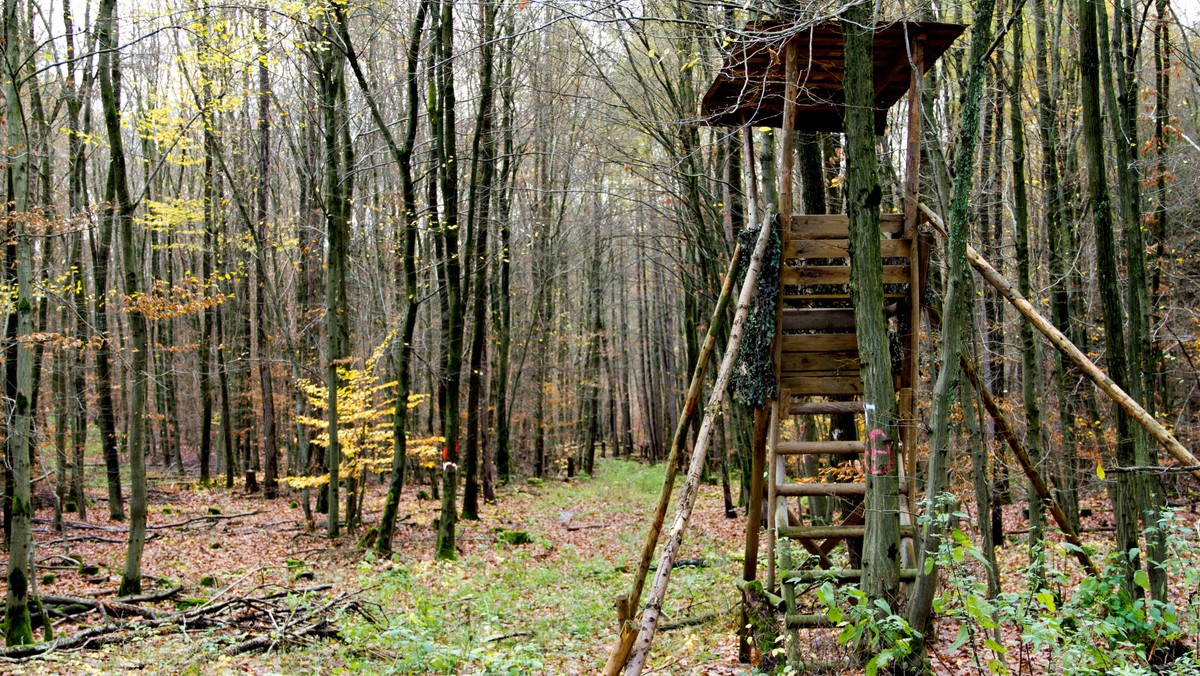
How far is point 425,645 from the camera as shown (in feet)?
20.6

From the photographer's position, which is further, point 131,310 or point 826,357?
point 131,310

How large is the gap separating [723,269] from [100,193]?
2510 centimetres

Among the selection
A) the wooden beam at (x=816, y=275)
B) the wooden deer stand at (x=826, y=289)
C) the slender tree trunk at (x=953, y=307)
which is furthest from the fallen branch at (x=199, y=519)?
the slender tree trunk at (x=953, y=307)

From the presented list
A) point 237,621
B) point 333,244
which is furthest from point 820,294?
point 333,244

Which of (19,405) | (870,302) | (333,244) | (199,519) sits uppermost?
(333,244)

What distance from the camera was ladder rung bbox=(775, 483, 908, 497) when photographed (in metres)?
6.91

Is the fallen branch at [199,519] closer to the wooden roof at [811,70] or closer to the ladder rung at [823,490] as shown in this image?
the ladder rung at [823,490]

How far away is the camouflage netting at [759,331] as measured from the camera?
23.0ft

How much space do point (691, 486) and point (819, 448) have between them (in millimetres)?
1928

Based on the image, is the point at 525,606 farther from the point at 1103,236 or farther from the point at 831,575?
the point at 1103,236

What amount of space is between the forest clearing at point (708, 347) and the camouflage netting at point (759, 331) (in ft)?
0.18

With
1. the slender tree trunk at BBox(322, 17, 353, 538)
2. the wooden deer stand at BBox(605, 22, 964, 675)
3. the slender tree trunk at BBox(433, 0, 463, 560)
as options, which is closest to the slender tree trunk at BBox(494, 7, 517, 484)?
the slender tree trunk at BBox(433, 0, 463, 560)

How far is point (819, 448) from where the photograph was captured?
712cm

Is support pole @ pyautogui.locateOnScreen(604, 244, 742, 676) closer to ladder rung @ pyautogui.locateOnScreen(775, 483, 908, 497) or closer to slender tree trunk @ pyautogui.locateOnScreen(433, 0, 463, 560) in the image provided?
ladder rung @ pyautogui.locateOnScreen(775, 483, 908, 497)
